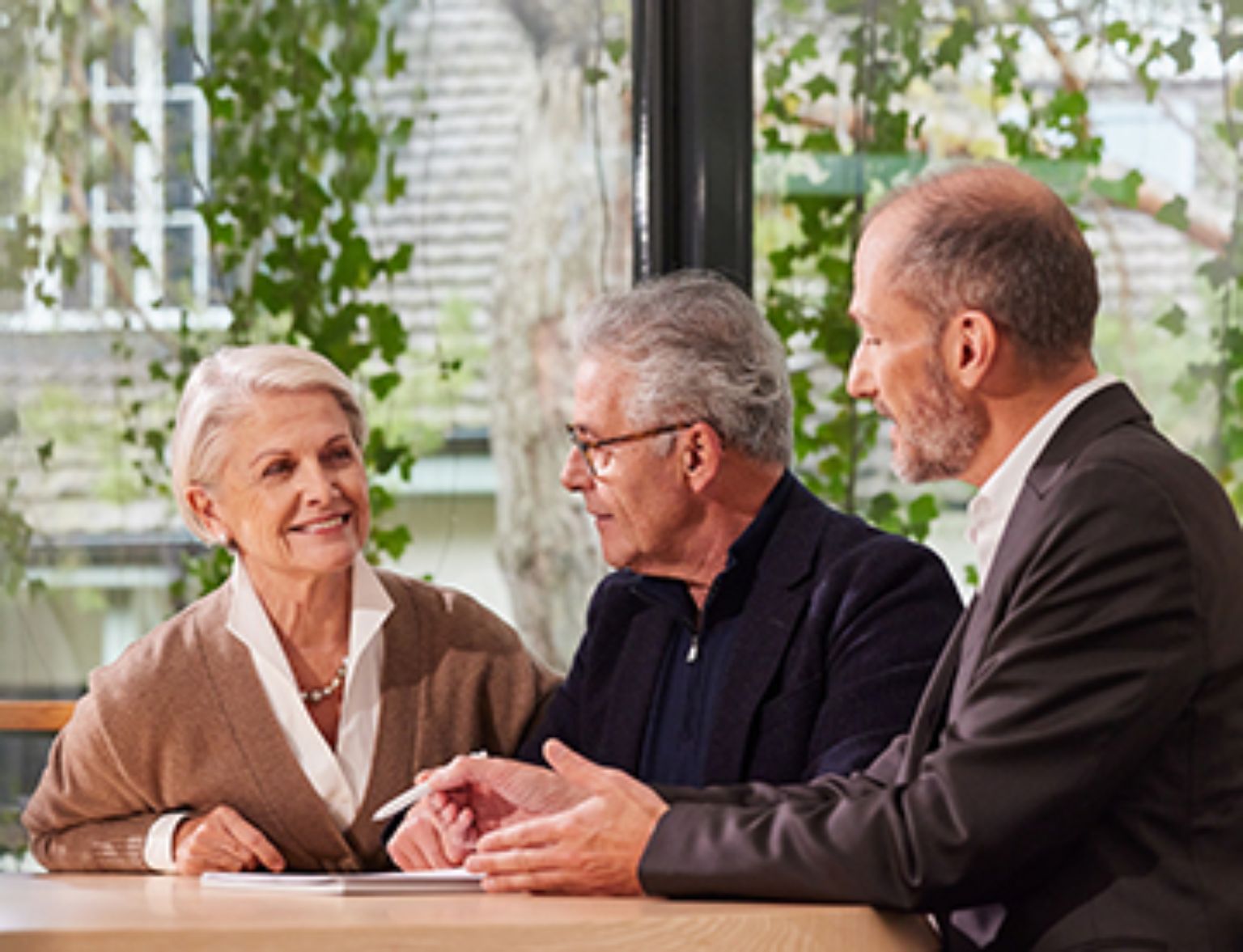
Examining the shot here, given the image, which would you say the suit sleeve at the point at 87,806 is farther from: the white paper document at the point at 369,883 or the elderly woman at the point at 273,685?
the white paper document at the point at 369,883

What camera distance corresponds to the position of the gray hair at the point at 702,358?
247cm

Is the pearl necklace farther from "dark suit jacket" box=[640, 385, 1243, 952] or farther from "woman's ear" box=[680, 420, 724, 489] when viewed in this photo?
"dark suit jacket" box=[640, 385, 1243, 952]

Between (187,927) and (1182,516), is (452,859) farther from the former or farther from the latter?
(1182,516)

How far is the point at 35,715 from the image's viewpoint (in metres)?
3.11

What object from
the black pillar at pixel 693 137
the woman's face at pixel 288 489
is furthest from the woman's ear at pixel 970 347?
the black pillar at pixel 693 137

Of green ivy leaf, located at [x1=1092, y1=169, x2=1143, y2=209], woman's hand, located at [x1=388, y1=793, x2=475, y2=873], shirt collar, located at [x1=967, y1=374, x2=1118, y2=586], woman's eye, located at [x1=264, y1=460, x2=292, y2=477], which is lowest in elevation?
woman's hand, located at [x1=388, y1=793, x2=475, y2=873]

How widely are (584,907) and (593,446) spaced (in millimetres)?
980

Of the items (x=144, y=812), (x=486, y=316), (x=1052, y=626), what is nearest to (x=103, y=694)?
(x=144, y=812)

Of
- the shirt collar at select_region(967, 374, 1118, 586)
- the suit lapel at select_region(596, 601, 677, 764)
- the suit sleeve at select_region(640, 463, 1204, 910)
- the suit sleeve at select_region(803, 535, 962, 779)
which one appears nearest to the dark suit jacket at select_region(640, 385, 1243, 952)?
the suit sleeve at select_region(640, 463, 1204, 910)

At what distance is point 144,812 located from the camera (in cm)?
247

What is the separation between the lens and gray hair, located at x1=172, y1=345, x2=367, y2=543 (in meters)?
2.52

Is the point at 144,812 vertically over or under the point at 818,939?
under

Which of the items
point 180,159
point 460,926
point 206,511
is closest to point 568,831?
point 460,926

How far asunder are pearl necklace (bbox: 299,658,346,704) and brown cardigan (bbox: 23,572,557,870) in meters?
0.07
